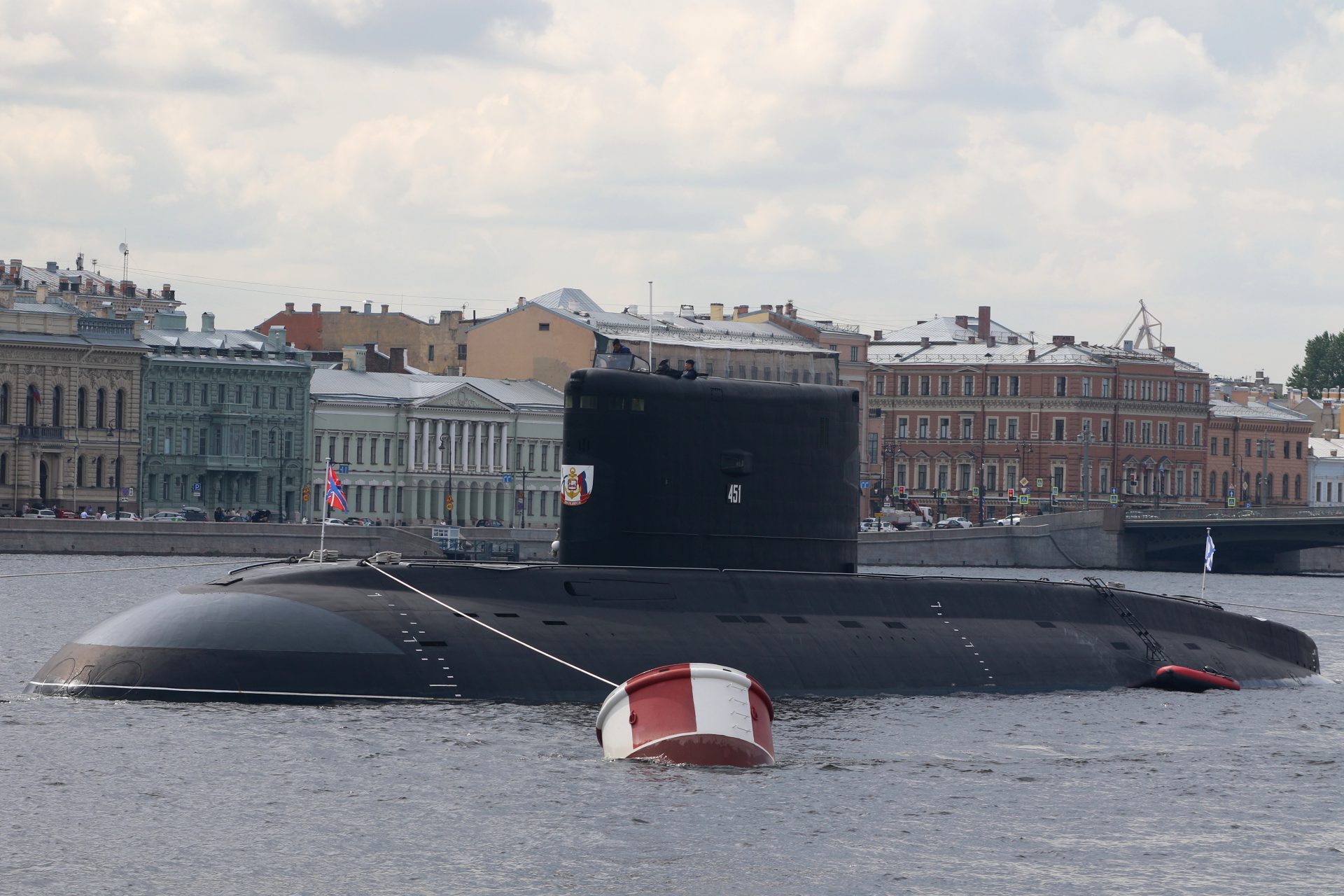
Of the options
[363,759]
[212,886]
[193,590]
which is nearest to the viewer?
[212,886]

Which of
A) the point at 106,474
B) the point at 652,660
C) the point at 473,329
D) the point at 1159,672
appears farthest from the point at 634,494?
the point at 473,329

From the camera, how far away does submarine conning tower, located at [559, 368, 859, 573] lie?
3075 centimetres

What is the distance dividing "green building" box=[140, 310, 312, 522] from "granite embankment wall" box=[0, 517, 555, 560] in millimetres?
12080

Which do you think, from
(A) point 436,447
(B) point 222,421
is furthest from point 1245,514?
(B) point 222,421

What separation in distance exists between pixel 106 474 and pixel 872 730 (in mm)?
72262

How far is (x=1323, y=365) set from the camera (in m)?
179

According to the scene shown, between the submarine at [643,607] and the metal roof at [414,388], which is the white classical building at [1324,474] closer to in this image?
the metal roof at [414,388]

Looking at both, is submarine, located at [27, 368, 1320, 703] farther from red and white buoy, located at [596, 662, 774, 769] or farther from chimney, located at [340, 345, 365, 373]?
chimney, located at [340, 345, 365, 373]

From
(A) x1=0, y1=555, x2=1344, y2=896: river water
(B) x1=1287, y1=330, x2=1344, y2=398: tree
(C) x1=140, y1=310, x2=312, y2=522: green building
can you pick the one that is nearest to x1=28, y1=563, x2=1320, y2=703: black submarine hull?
(A) x1=0, y1=555, x2=1344, y2=896: river water

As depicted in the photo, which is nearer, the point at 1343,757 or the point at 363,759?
the point at 363,759

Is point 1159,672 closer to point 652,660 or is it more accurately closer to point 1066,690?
point 1066,690

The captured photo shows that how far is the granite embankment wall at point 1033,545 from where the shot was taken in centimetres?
10550

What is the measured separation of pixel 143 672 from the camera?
26969 mm

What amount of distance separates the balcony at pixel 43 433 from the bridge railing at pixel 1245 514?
170ft
